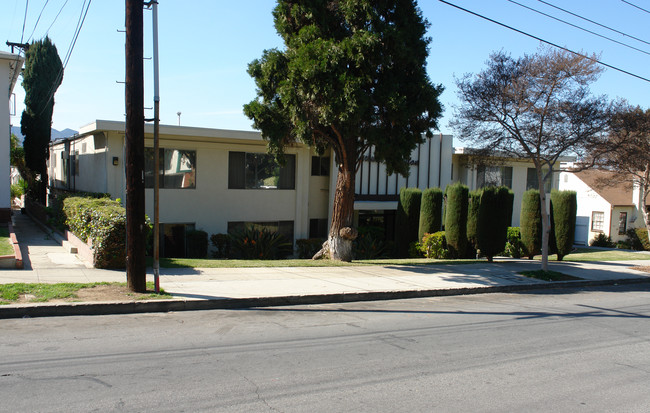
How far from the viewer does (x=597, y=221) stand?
38.3 meters

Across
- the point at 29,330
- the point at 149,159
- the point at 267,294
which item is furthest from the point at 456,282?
the point at 149,159

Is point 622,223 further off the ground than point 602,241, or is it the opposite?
point 622,223

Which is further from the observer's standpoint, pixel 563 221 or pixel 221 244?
pixel 563 221

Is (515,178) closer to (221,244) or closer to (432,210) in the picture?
(432,210)

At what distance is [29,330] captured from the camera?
22.3ft

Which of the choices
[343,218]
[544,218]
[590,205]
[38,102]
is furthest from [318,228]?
[590,205]

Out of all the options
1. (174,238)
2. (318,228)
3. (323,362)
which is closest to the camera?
(323,362)

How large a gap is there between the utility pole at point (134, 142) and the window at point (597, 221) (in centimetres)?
3693

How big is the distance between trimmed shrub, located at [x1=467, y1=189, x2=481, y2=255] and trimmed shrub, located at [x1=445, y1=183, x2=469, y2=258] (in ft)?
1.69

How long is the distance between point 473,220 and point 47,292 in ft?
49.6

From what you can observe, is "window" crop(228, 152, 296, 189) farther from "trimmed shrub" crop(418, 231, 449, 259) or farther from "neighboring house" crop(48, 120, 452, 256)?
"trimmed shrub" crop(418, 231, 449, 259)

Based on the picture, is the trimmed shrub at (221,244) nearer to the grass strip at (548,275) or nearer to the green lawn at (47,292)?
the green lawn at (47,292)

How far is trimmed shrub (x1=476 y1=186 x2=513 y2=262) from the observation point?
1753 centimetres

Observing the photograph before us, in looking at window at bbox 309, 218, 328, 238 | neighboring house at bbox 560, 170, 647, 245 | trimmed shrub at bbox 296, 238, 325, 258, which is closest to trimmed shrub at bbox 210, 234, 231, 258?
trimmed shrub at bbox 296, 238, 325, 258
